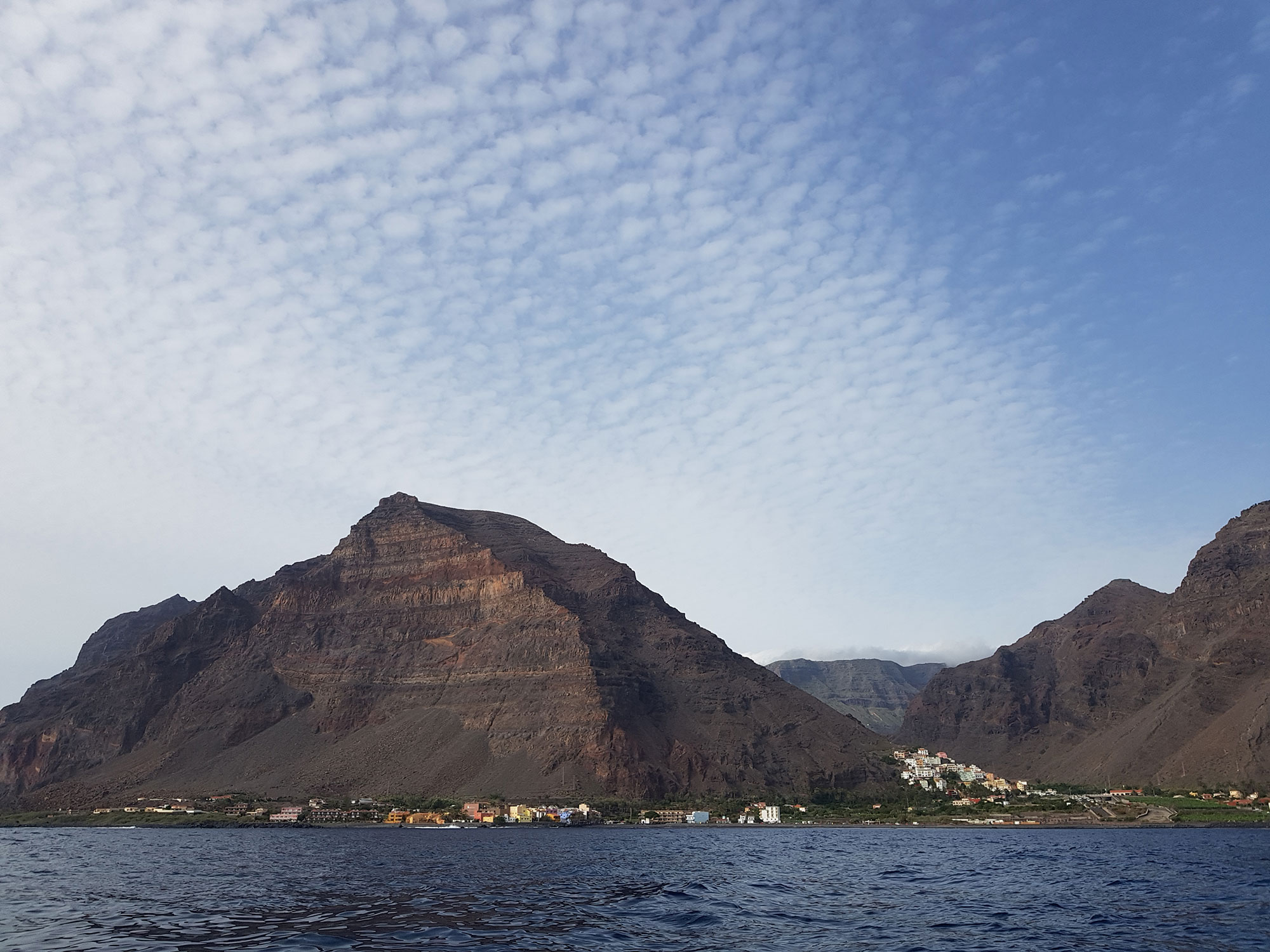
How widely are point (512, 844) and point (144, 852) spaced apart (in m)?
48.9

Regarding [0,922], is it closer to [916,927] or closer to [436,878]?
[436,878]

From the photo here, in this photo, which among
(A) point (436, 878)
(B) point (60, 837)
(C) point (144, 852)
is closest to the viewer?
(A) point (436, 878)

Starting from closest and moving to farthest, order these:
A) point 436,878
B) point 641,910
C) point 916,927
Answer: point 916,927, point 641,910, point 436,878

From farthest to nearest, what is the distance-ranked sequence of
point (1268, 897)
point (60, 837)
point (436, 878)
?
point (60, 837) < point (436, 878) < point (1268, 897)

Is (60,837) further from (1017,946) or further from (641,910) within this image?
(1017,946)

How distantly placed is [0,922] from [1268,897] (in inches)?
3109

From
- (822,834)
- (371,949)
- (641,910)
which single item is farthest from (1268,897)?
(822,834)

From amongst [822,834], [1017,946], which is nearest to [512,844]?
[822,834]

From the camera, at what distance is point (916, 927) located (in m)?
55.0

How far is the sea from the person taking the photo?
50.2 m

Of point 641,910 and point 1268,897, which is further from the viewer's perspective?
point 1268,897

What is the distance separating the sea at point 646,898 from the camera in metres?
50.2

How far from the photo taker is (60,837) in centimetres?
18350

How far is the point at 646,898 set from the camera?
68938 millimetres
